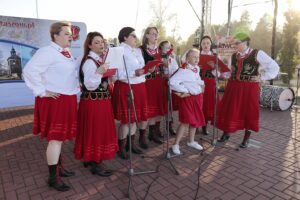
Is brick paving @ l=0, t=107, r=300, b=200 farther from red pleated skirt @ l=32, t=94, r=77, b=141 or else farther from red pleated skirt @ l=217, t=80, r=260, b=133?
red pleated skirt @ l=32, t=94, r=77, b=141

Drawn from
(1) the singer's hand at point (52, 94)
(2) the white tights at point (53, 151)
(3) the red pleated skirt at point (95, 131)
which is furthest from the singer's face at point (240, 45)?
(2) the white tights at point (53, 151)

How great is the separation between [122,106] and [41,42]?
4648 millimetres

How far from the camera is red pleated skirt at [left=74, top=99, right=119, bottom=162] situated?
9.98 ft

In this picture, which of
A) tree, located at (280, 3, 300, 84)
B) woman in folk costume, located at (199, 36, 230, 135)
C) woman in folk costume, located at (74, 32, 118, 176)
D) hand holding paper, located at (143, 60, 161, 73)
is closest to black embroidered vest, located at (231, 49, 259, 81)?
woman in folk costume, located at (199, 36, 230, 135)

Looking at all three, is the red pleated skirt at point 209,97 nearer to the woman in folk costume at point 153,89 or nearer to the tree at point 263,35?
the woman in folk costume at point 153,89

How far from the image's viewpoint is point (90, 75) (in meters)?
2.81

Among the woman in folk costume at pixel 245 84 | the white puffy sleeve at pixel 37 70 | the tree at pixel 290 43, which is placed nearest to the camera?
the white puffy sleeve at pixel 37 70

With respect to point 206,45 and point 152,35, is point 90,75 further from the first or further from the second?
point 206,45

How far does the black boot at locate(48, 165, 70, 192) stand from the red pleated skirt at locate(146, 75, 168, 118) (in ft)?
5.86

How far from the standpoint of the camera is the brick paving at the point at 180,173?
297 centimetres

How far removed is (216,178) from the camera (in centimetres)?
333

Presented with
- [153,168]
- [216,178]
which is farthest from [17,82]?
[216,178]

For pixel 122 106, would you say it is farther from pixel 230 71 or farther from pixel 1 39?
pixel 1 39

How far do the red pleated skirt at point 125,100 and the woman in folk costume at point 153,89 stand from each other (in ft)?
1.65
